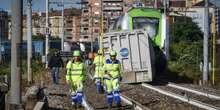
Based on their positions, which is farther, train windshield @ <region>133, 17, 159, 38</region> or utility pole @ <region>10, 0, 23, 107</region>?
train windshield @ <region>133, 17, 159, 38</region>

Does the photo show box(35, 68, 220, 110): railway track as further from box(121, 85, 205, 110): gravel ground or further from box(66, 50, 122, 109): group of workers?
box(66, 50, 122, 109): group of workers

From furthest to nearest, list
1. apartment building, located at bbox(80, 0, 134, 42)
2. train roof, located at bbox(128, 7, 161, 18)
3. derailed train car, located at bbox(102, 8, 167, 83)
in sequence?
1. apartment building, located at bbox(80, 0, 134, 42)
2. train roof, located at bbox(128, 7, 161, 18)
3. derailed train car, located at bbox(102, 8, 167, 83)

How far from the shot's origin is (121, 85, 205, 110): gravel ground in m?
18.6

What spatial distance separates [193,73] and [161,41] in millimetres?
6705

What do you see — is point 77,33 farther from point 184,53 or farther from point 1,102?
point 1,102

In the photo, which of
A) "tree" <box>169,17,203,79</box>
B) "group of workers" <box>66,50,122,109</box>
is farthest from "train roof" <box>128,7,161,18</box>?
"group of workers" <box>66,50,122,109</box>

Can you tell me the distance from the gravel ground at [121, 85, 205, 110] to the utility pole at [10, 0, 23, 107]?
600 cm

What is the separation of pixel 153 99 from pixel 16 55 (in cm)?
851

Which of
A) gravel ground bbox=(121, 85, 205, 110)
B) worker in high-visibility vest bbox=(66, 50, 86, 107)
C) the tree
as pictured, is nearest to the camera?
worker in high-visibility vest bbox=(66, 50, 86, 107)

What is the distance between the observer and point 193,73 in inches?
1523

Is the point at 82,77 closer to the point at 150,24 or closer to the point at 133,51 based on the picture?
the point at 133,51

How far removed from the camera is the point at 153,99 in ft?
69.1

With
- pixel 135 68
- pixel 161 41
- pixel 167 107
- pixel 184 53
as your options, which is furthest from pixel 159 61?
pixel 184 53

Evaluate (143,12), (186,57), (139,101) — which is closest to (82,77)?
(139,101)
